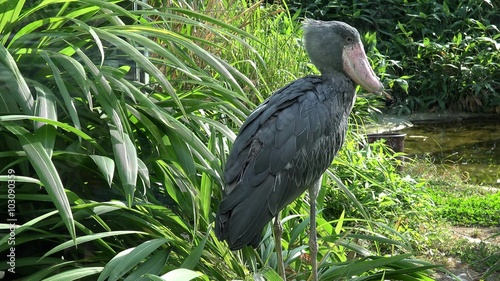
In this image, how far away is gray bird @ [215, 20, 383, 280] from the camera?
2.84 m

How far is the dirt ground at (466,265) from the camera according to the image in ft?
13.3

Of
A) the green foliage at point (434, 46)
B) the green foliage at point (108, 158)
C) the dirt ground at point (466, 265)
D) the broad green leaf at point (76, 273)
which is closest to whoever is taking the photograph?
the broad green leaf at point (76, 273)

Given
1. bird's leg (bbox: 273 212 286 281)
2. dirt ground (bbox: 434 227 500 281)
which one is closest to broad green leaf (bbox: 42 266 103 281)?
bird's leg (bbox: 273 212 286 281)

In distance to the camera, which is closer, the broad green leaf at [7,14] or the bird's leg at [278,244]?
the broad green leaf at [7,14]

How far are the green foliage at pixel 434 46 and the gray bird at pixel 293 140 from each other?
5.10 meters

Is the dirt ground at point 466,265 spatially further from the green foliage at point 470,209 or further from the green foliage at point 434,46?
the green foliage at point 434,46

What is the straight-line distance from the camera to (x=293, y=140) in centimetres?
301

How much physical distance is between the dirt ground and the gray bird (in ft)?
3.48

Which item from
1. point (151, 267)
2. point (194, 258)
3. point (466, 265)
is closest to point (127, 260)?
point (151, 267)

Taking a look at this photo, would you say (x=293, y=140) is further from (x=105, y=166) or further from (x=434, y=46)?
(x=434, y=46)

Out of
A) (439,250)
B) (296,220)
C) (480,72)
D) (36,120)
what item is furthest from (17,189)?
(480,72)

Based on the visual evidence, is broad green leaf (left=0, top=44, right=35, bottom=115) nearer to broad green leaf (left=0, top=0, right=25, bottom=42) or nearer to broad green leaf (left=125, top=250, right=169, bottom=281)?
broad green leaf (left=0, top=0, right=25, bottom=42)

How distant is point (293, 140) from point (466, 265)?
1.65 metres

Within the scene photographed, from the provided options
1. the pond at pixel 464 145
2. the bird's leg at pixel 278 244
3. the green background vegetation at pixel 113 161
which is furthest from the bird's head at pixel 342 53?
the pond at pixel 464 145
